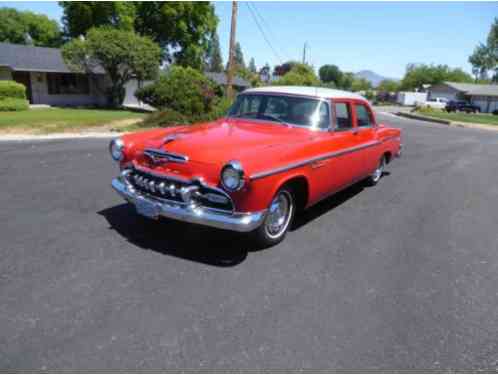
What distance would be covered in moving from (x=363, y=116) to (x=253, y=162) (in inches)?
128

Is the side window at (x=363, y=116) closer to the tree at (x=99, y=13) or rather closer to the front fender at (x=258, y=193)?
the front fender at (x=258, y=193)

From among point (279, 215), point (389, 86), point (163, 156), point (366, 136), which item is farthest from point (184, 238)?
point (389, 86)

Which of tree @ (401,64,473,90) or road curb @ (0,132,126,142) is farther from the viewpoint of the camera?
tree @ (401,64,473,90)

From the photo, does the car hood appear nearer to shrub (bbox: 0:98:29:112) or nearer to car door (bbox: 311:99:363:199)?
car door (bbox: 311:99:363:199)

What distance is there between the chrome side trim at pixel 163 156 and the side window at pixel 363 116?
3198 millimetres

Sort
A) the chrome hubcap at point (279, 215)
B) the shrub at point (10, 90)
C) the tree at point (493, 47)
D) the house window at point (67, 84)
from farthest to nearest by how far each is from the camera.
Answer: the tree at point (493, 47), the house window at point (67, 84), the shrub at point (10, 90), the chrome hubcap at point (279, 215)

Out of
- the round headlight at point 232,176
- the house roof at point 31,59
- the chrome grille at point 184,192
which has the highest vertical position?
the house roof at point 31,59

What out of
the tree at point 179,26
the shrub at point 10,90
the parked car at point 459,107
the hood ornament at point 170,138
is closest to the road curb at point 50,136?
the hood ornament at point 170,138

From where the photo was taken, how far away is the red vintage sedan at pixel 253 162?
12.3 feet

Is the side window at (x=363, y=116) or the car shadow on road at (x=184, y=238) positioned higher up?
the side window at (x=363, y=116)

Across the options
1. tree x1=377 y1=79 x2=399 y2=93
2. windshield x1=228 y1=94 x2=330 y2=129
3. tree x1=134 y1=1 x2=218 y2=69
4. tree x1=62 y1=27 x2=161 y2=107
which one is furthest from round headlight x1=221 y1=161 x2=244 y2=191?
tree x1=377 y1=79 x2=399 y2=93

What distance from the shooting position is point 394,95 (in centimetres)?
7288

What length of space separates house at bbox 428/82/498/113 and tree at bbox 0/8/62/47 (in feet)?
190

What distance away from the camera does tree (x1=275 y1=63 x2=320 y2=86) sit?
41.2 m
